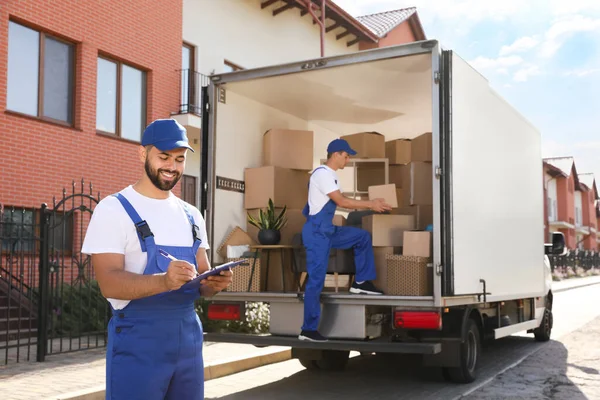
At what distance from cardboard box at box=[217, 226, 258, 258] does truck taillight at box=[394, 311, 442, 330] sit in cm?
214

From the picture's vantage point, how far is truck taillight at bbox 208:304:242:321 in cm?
765

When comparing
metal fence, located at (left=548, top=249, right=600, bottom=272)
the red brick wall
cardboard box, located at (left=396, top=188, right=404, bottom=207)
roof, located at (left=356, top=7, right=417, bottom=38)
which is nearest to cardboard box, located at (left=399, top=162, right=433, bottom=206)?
cardboard box, located at (left=396, top=188, right=404, bottom=207)

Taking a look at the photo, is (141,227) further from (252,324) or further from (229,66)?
(229,66)

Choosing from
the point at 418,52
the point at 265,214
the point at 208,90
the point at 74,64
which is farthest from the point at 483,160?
the point at 74,64

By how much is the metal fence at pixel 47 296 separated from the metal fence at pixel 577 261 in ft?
104

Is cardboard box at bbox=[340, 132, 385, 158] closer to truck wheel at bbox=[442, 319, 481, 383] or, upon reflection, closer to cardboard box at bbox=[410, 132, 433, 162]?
cardboard box at bbox=[410, 132, 433, 162]

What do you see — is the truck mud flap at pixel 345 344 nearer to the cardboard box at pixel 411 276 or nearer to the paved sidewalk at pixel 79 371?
the cardboard box at pixel 411 276

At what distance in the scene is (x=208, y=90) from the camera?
26.5ft

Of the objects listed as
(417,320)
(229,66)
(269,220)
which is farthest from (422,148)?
(229,66)

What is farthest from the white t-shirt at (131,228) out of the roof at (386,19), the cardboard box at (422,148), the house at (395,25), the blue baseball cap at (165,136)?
the roof at (386,19)

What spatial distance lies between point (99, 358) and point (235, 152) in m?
3.10

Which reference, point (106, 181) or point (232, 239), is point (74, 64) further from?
point (232, 239)

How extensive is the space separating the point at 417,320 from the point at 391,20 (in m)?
21.9

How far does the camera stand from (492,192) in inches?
313
